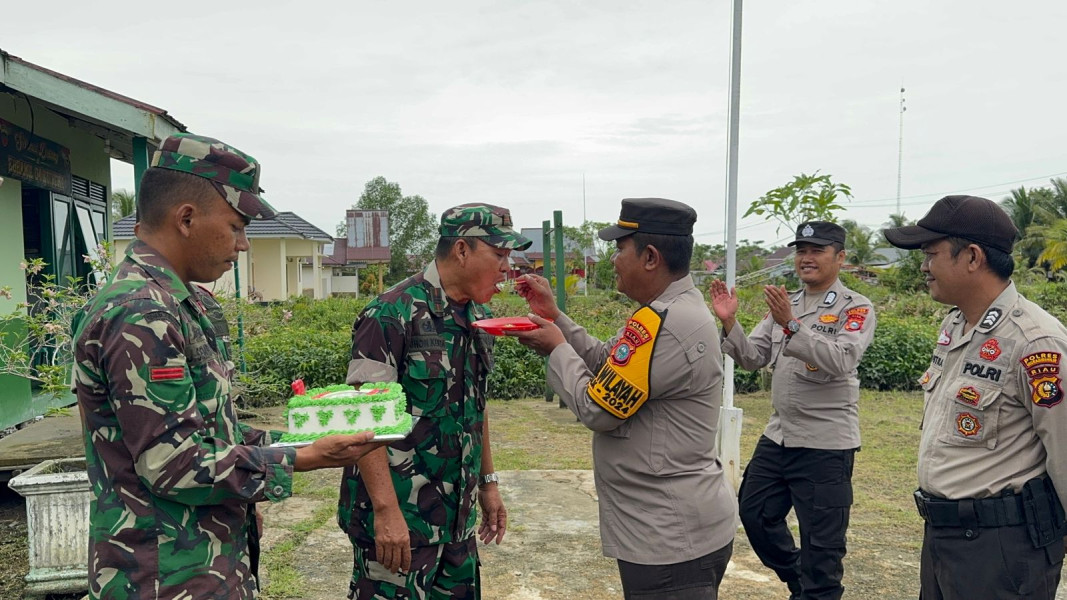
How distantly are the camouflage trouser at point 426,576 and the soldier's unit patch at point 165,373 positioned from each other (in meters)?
1.17

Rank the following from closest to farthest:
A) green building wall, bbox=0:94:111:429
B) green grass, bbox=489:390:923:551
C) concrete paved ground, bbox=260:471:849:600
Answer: concrete paved ground, bbox=260:471:849:600 < green grass, bbox=489:390:923:551 < green building wall, bbox=0:94:111:429

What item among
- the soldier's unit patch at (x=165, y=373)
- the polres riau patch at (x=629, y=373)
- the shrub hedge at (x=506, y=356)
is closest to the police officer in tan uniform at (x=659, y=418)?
the polres riau patch at (x=629, y=373)

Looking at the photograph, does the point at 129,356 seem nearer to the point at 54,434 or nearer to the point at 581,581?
the point at 581,581

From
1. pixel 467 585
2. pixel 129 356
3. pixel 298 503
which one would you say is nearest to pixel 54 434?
pixel 298 503

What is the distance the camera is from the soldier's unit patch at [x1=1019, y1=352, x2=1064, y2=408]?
8.12ft

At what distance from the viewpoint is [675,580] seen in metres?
2.62

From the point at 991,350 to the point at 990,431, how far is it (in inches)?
10.9

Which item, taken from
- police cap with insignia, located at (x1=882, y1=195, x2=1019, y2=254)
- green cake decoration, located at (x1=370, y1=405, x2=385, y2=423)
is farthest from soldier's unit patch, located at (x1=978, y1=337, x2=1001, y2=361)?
green cake decoration, located at (x1=370, y1=405, x2=385, y2=423)

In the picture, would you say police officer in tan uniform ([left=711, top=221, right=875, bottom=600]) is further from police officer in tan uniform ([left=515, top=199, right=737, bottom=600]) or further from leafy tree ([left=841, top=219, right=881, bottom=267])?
leafy tree ([left=841, top=219, right=881, bottom=267])

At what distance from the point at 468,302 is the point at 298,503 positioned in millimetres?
3749

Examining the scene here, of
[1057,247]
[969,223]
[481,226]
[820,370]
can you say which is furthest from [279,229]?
[1057,247]

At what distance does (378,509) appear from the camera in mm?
2566

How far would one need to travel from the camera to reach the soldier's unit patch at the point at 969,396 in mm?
2648

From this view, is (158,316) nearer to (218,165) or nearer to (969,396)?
(218,165)
